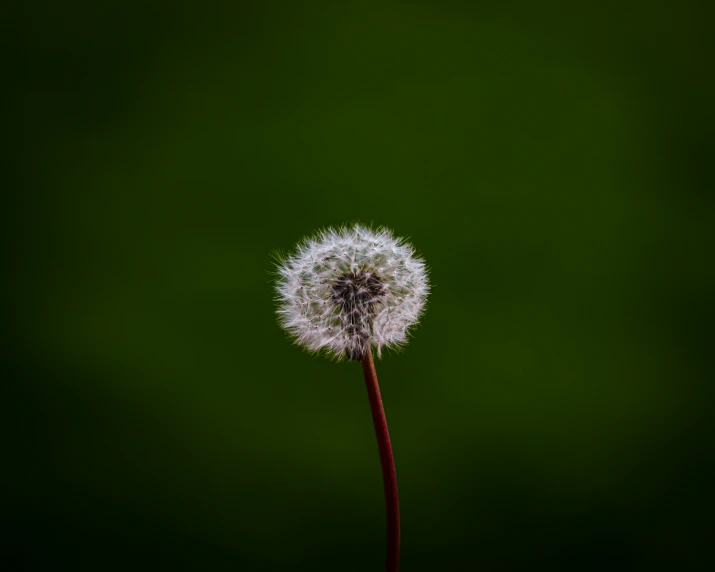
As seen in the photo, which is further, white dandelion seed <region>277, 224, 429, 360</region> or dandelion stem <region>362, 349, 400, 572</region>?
white dandelion seed <region>277, 224, 429, 360</region>

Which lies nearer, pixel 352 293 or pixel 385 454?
pixel 385 454

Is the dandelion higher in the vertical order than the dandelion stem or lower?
higher

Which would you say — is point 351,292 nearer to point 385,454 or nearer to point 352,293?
Answer: point 352,293

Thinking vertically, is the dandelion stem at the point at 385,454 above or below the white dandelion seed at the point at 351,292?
below

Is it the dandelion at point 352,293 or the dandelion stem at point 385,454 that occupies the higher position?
the dandelion at point 352,293

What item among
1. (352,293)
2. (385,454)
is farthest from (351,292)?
(385,454)

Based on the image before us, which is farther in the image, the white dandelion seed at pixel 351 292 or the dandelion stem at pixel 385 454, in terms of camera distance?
the white dandelion seed at pixel 351 292

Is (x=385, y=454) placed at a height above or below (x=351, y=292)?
below
